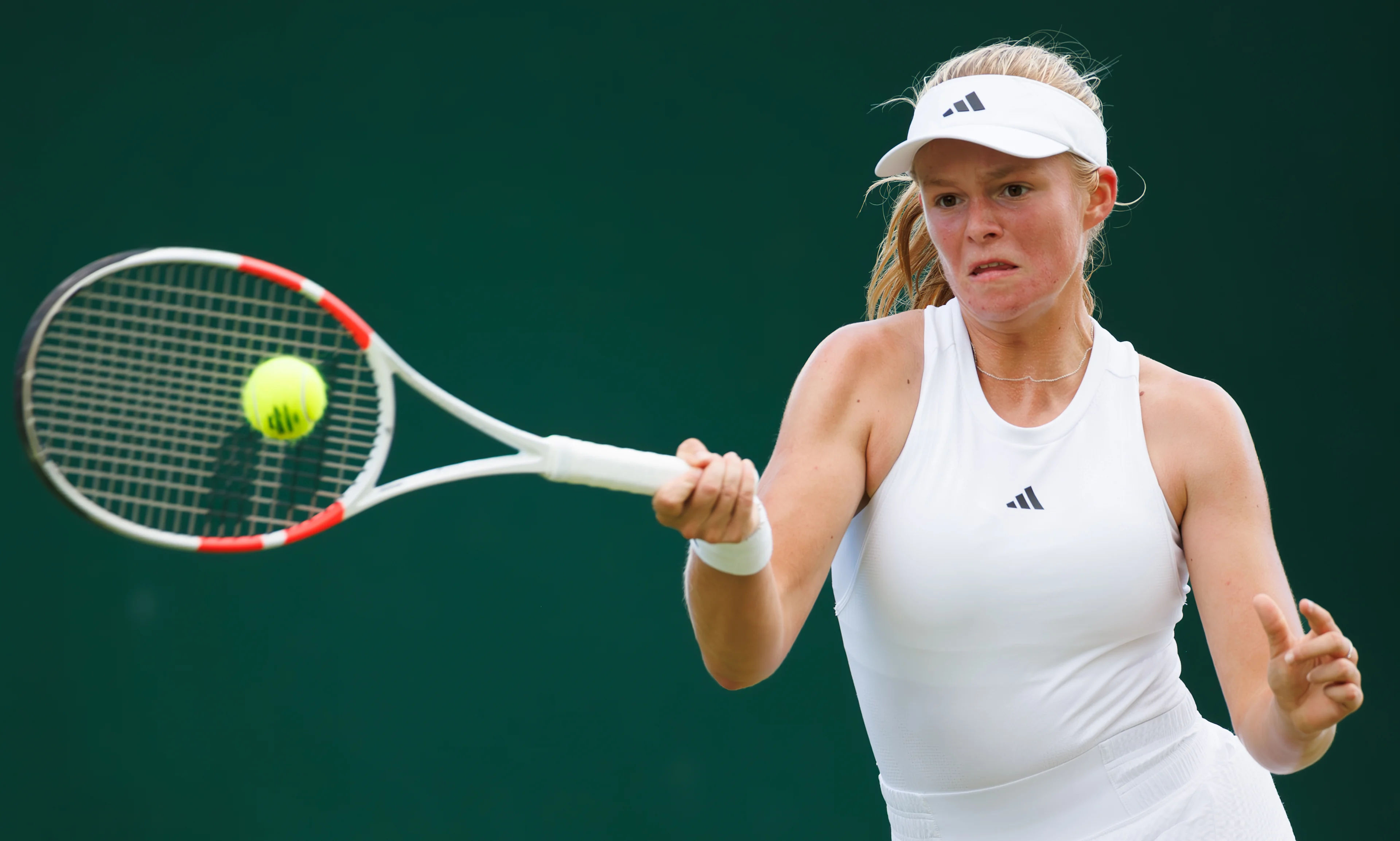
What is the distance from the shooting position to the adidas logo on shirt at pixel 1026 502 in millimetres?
1636

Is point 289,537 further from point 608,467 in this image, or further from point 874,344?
point 874,344

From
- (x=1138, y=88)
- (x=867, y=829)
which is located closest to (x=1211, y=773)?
(x=867, y=829)

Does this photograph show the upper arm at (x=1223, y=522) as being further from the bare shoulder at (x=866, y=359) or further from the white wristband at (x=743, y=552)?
the white wristband at (x=743, y=552)

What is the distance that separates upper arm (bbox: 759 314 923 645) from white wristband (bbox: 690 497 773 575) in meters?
0.13

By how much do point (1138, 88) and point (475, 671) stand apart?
251cm

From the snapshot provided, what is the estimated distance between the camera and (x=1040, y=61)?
1728 millimetres

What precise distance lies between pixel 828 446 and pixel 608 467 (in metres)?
0.34

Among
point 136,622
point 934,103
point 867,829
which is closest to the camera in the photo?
point 934,103

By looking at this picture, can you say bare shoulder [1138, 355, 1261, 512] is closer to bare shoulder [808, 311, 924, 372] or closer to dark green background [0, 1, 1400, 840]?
bare shoulder [808, 311, 924, 372]

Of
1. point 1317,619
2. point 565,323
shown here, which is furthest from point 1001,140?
point 565,323

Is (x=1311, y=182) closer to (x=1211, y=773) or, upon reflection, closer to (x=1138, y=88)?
(x=1138, y=88)

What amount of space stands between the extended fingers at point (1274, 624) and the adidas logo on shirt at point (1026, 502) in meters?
0.30

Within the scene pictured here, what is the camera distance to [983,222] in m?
1.60

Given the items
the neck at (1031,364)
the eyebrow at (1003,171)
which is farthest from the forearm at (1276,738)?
the eyebrow at (1003,171)
